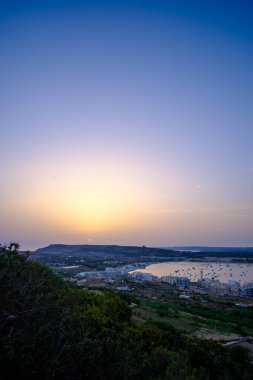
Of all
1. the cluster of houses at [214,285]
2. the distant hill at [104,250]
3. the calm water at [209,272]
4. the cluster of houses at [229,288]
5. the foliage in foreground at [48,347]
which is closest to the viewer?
the foliage in foreground at [48,347]

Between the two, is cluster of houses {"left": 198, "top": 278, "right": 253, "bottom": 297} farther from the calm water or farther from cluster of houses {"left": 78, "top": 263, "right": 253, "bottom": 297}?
the calm water

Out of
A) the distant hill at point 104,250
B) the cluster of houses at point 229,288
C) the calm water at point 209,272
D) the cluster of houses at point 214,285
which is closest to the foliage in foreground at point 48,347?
the cluster of houses at point 229,288

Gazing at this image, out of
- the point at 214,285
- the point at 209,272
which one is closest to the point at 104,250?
the point at 209,272

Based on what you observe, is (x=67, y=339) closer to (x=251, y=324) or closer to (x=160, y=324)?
(x=160, y=324)

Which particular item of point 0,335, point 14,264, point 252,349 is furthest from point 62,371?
point 252,349

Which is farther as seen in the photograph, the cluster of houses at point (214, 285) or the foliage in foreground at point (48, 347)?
the cluster of houses at point (214, 285)

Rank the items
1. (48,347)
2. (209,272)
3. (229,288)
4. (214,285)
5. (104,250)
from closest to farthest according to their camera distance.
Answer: (48,347), (229,288), (214,285), (209,272), (104,250)

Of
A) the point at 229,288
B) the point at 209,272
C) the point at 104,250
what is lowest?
the point at 209,272

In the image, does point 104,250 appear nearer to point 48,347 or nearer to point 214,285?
point 214,285

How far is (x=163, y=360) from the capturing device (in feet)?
29.1

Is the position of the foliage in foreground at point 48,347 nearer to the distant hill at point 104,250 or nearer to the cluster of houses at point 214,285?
the cluster of houses at point 214,285

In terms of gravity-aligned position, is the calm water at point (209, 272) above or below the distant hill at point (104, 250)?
below

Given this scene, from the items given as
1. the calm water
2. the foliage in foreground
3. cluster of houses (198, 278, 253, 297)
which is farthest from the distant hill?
the foliage in foreground

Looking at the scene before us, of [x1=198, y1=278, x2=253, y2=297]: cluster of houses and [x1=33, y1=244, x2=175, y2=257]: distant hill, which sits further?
[x1=33, y1=244, x2=175, y2=257]: distant hill
